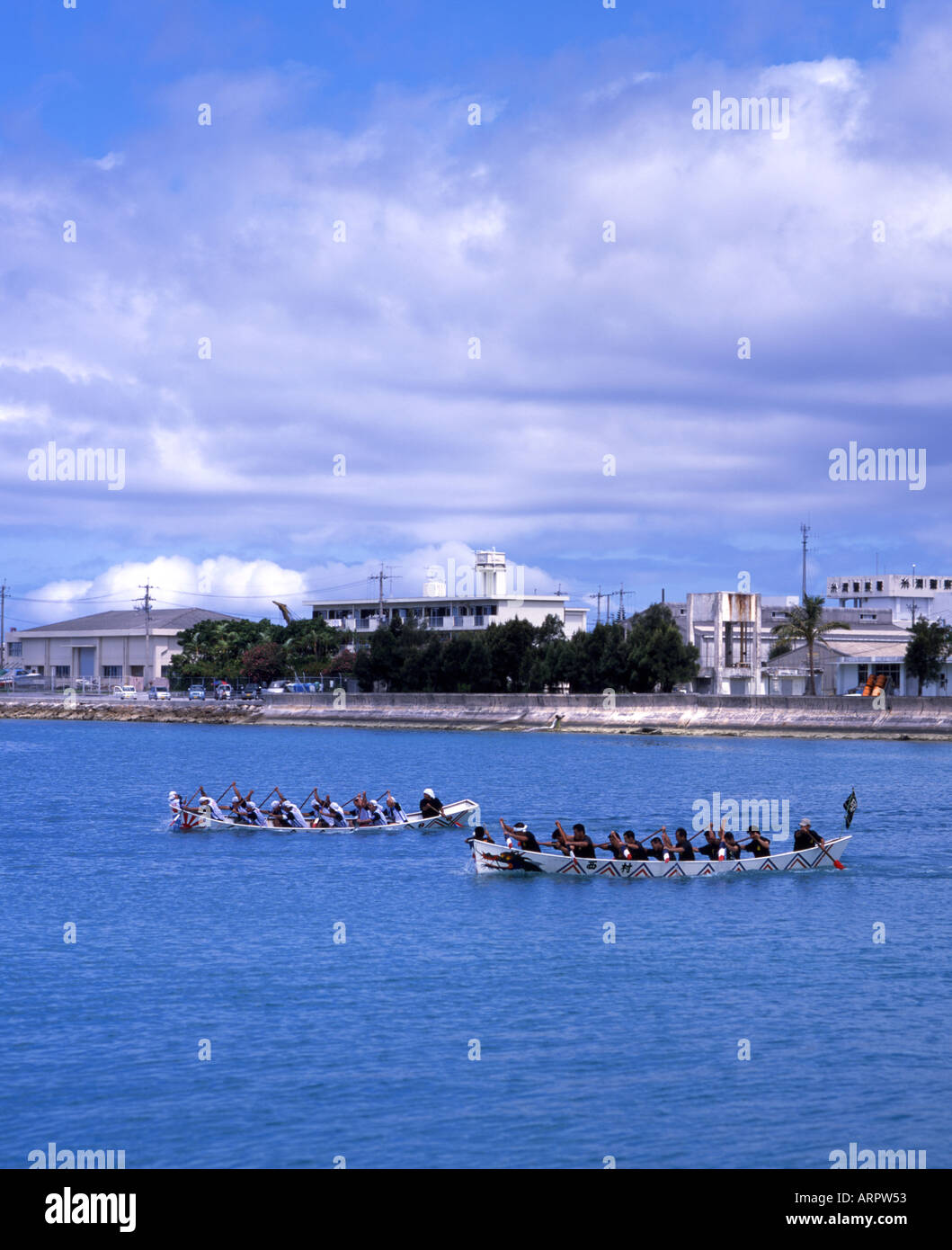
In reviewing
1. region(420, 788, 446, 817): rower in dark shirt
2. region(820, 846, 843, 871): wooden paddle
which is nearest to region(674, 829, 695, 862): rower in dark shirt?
region(820, 846, 843, 871): wooden paddle

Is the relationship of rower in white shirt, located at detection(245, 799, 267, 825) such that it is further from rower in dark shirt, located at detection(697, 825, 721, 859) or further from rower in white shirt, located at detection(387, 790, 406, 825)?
rower in dark shirt, located at detection(697, 825, 721, 859)

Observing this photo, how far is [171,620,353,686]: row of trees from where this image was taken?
151625 millimetres

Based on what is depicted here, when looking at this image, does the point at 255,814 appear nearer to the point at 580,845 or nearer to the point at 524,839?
the point at 524,839

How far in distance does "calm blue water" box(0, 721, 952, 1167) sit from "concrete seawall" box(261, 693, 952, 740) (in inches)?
1845

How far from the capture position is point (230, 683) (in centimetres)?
15712

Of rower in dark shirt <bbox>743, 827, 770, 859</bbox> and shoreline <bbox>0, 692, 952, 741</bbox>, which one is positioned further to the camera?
shoreline <bbox>0, 692, 952, 741</bbox>

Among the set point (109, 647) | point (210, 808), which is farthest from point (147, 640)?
point (210, 808)

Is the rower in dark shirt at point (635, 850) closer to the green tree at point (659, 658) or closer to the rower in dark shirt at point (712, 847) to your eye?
the rower in dark shirt at point (712, 847)

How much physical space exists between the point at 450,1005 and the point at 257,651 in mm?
128055

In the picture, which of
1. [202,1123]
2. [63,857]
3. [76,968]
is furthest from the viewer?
[63,857]

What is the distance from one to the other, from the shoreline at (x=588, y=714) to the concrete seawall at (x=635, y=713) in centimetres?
7
